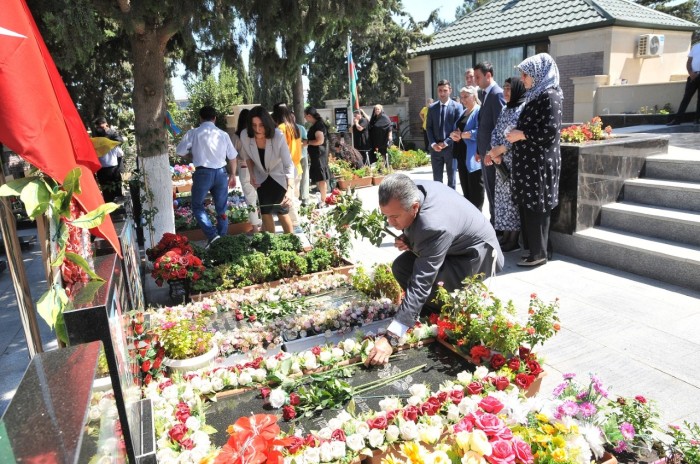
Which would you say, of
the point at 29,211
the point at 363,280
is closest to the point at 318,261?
the point at 363,280

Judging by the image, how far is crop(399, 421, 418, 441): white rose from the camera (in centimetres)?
213

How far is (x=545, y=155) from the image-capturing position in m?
5.11

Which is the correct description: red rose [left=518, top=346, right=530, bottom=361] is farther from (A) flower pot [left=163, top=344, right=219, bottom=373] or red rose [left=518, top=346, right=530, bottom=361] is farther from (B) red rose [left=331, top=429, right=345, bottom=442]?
(A) flower pot [left=163, top=344, right=219, bottom=373]

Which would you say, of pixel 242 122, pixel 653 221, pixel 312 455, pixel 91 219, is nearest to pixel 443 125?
pixel 242 122

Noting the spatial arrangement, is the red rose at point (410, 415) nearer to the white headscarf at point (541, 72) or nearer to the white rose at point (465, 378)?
the white rose at point (465, 378)

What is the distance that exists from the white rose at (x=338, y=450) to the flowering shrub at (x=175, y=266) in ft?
9.25

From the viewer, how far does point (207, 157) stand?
6.12m

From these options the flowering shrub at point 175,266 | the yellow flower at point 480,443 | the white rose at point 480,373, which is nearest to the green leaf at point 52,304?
the yellow flower at point 480,443

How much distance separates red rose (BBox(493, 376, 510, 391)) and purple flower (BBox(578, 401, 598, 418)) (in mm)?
389

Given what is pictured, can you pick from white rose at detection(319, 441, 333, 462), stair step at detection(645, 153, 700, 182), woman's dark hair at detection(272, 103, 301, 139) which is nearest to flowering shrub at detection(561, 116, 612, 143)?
stair step at detection(645, 153, 700, 182)

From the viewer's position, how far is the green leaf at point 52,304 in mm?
1632

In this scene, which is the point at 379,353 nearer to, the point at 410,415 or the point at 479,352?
the point at 479,352

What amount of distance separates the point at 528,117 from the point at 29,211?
444cm

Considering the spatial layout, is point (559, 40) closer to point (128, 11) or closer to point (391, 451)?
point (128, 11)
